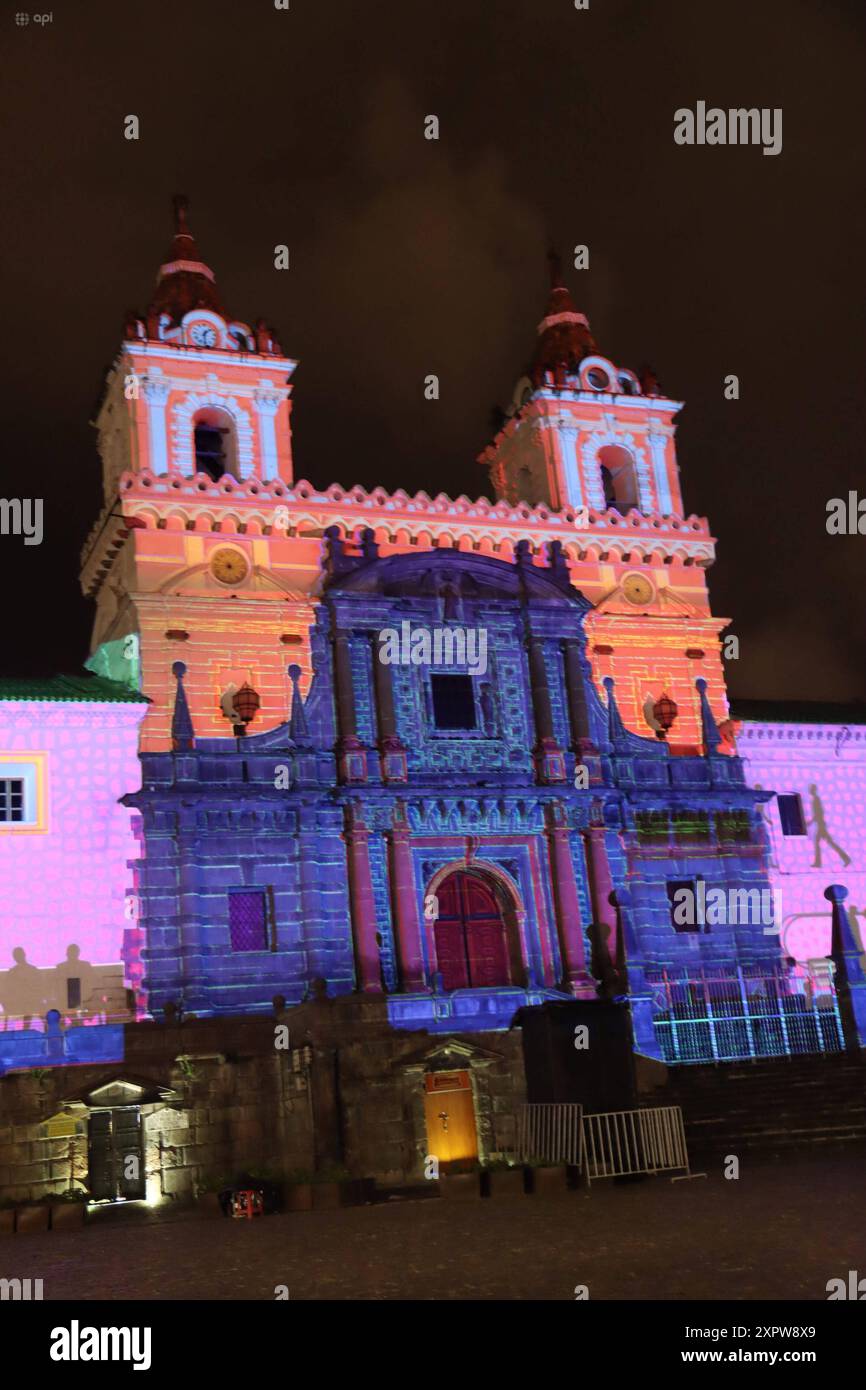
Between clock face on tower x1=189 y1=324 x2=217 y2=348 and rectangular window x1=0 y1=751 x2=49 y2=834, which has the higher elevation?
clock face on tower x1=189 y1=324 x2=217 y2=348

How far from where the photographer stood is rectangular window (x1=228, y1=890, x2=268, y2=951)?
36.0m

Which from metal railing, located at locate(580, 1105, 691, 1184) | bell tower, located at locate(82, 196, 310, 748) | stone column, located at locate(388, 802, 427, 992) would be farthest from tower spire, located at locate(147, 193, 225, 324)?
metal railing, located at locate(580, 1105, 691, 1184)

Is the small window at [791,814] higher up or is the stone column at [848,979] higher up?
the small window at [791,814]

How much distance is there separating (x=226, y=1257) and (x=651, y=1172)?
9306 mm

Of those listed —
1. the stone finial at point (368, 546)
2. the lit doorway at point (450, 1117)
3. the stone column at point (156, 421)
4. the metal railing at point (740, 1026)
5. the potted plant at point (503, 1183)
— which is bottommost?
the potted plant at point (503, 1183)

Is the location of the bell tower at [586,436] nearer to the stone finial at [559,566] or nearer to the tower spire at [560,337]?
the tower spire at [560,337]

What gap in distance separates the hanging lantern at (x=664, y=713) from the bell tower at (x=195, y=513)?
35.0 feet

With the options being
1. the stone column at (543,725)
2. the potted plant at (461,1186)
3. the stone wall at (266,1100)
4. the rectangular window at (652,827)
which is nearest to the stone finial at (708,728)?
the rectangular window at (652,827)

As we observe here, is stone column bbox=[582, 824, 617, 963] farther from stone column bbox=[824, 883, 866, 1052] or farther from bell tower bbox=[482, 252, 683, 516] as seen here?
bell tower bbox=[482, 252, 683, 516]

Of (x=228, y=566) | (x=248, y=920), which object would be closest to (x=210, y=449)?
(x=228, y=566)

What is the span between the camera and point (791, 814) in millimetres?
42906

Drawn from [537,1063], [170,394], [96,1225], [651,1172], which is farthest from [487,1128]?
→ [170,394]

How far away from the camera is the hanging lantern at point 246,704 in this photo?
124 feet

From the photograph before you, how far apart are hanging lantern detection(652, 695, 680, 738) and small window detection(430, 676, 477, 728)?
571 centimetres
